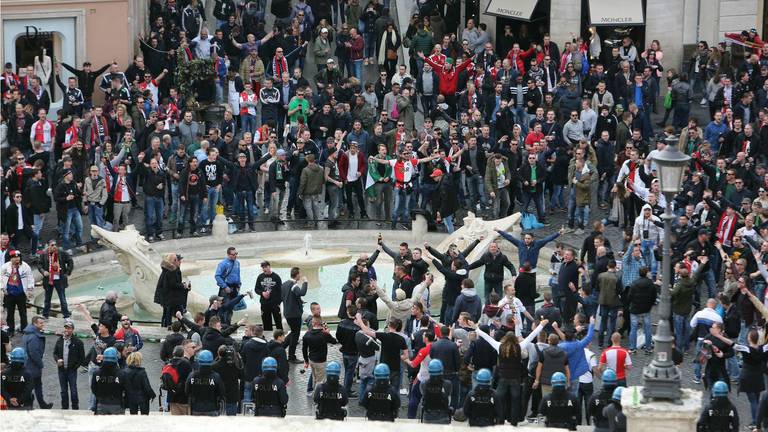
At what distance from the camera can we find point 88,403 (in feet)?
100

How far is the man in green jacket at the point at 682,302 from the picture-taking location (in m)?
32.0

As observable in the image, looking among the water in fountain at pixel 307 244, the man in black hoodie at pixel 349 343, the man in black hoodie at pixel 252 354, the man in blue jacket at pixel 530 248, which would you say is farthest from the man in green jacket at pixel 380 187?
the man in black hoodie at pixel 252 354

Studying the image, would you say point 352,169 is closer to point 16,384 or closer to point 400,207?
point 400,207

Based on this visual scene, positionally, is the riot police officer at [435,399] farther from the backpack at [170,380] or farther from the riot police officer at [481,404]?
the backpack at [170,380]

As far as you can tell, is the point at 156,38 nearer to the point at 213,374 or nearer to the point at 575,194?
the point at 575,194

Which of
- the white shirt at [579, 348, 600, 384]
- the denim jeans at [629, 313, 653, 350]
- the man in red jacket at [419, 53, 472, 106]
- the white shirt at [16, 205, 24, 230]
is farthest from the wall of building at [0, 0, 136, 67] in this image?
the white shirt at [579, 348, 600, 384]

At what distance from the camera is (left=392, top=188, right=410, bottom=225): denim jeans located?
40.0 metres

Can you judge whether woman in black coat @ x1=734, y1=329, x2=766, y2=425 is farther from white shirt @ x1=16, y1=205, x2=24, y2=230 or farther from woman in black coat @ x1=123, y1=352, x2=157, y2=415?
white shirt @ x1=16, y1=205, x2=24, y2=230

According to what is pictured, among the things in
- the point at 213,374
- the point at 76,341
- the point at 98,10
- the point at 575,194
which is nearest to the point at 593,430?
the point at 213,374

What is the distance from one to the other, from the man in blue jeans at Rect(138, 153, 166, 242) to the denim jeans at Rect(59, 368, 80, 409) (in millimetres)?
9386

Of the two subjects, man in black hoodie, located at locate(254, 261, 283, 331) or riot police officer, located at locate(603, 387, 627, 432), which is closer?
riot police officer, located at locate(603, 387, 627, 432)

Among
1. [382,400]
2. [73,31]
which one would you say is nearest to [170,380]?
[382,400]

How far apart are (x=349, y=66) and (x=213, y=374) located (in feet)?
63.4

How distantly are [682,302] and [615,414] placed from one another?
611 cm
